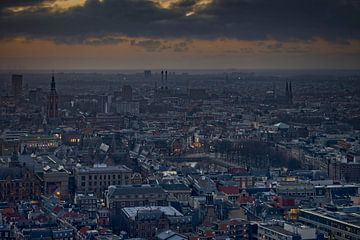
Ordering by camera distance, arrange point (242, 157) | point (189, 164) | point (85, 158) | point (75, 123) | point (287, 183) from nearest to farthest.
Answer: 1. point (287, 183)
2. point (85, 158)
3. point (189, 164)
4. point (242, 157)
5. point (75, 123)

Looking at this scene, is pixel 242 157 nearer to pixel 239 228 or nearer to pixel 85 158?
pixel 85 158

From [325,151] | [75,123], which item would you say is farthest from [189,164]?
[75,123]

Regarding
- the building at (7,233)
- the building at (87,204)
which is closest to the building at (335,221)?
the building at (87,204)

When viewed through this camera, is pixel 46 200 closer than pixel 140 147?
Yes

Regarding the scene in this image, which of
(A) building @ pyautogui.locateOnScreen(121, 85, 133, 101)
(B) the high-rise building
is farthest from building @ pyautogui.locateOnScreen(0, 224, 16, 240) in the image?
(A) building @ pyautogui.locateOnScreen(121, 85, 133, 101)

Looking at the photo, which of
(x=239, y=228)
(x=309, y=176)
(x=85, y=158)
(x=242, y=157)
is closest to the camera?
(x=239, y=228)

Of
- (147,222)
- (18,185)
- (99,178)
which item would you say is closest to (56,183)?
(18,185)

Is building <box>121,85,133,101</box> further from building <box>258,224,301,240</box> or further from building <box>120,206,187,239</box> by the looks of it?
building <box>258,224,301,240</box>

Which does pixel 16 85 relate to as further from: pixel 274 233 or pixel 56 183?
pixel 274 233
